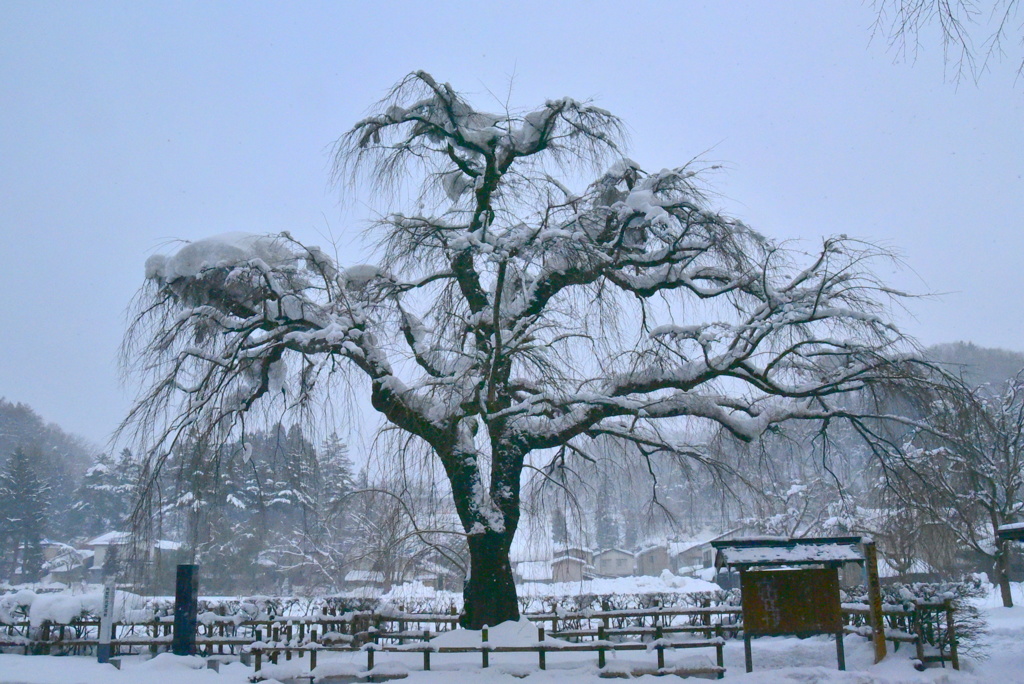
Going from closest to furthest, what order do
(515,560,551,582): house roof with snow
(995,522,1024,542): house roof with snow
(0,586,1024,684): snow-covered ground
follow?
1. (0,586,1024,684): snow-covered ground
2. (995,522,1024,542): house roof with snow
3. (515,560,551,582): house roof with snow

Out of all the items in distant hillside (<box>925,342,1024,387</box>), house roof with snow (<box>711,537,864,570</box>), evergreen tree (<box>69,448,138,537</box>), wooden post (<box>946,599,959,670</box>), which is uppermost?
distant hillside (<box>925,342,1024,387</box>)

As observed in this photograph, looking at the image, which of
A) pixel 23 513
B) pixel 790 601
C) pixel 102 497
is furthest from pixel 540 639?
pixel 102 497

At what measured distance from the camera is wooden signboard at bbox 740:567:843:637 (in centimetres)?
1071

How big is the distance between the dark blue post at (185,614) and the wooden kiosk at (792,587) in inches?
350

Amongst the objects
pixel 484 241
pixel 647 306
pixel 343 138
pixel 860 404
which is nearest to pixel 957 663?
pixel 860 404

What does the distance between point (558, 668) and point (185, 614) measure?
6.78 metres

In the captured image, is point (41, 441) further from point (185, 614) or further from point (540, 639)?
point (540, 639)

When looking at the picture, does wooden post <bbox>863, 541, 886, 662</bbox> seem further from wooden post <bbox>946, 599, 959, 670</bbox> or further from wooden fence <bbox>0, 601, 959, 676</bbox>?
wooden post <bbox>946, 599, 959, 670</bbox>

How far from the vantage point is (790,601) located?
10.8 meters

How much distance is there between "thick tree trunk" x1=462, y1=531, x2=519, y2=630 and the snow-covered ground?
21.6 inches

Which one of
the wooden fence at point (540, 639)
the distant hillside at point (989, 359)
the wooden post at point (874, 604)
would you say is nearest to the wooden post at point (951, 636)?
the wooden fence at point (540, 639)

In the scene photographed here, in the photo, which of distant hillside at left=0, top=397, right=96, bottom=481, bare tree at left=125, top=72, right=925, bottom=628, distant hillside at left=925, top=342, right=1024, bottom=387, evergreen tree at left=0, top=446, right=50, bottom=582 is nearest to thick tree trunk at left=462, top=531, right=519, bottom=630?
bare tree at left=125, top=72, right=925, bottom=628

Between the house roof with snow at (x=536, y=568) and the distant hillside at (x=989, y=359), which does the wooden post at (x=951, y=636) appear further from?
the distant hillside at (x=989, y=359)

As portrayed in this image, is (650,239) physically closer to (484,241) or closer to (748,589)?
(484,241)
